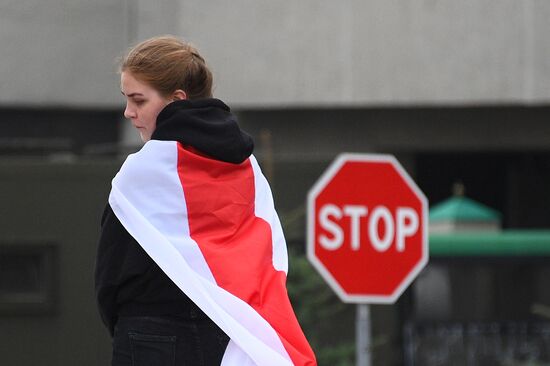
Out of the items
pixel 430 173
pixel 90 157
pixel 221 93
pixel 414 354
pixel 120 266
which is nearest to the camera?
pixel 120 266

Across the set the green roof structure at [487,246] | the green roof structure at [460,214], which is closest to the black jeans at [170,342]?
the green roof structure at [487,246]

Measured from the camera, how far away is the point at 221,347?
3252 millimetres

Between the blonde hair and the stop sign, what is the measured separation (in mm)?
3341

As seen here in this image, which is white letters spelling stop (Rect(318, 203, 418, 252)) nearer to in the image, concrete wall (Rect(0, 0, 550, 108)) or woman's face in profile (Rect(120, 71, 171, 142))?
woman's face in profile (Rect(120, 71, 171, 142))

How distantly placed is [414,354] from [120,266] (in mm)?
7074

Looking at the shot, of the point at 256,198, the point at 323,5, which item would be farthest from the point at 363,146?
the point at 256,198

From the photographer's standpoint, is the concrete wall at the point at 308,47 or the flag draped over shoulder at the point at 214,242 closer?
the flag draped over shoulder at the point at 214,242

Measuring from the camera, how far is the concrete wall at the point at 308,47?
45.3 ft

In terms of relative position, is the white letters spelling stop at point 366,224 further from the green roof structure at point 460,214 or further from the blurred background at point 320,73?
the green roof structure at point 460,214

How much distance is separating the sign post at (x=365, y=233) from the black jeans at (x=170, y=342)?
3357mm

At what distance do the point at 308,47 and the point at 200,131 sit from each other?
10607 millimetres

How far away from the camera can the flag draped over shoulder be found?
3.21m

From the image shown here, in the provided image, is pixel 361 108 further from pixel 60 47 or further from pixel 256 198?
pixel 256 198

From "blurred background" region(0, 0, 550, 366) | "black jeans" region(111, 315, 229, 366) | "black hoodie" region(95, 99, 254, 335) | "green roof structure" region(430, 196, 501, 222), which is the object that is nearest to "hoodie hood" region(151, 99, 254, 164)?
"black hoodie" region(95, 99, 254, 335)
